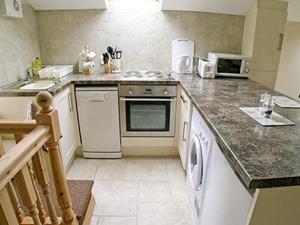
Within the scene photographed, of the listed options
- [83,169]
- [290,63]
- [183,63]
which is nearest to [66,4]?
[183,63]

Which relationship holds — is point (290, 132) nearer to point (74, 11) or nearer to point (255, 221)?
point (255, 221)

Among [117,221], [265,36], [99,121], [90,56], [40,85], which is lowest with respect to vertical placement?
[117,221]

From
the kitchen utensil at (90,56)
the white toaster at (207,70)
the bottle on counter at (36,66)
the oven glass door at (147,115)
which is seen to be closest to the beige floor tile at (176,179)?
the oven glass door at (147,115)

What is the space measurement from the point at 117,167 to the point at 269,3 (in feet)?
8.21

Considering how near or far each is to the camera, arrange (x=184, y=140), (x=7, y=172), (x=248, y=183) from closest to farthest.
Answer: (x=7, y=172) < (x=248, y=183) < (x=184, y=140)

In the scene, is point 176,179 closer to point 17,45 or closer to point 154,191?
point 154,191

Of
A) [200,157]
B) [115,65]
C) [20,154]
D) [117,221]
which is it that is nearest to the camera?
[20,154]

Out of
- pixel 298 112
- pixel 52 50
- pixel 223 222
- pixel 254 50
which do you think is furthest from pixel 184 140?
pixel 52 50

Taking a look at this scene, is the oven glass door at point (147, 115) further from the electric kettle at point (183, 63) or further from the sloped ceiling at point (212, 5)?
the sloped ceiling at point (212, 5)

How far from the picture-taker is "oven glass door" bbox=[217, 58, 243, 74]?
97.7 inches

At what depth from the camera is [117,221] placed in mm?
1764

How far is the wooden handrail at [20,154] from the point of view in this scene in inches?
24.2

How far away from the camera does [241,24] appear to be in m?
2.80

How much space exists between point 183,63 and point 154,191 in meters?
1.49
